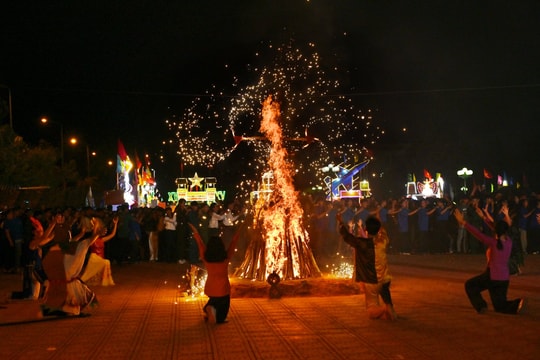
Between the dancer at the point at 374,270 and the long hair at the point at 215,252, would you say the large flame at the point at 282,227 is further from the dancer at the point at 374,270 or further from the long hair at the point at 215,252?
the dancer at the point at 374,270

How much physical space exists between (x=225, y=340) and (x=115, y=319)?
2824mm

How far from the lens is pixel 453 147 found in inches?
2464

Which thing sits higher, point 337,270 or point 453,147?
point 453,147

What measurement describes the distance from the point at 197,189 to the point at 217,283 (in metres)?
39.6

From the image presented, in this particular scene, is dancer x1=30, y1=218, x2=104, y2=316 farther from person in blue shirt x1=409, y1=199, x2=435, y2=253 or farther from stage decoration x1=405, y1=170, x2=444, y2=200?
stage decoration x1=405, y1=170, x2=444, y2=200

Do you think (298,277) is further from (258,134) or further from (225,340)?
(225,340)

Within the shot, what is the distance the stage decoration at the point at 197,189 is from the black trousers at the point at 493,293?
38304 mm

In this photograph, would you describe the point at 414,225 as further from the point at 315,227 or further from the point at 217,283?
the point at 217,283

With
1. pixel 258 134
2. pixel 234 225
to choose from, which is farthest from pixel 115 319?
pixel 234 225

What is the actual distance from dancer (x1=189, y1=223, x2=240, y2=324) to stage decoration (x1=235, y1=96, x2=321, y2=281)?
3.56 metres

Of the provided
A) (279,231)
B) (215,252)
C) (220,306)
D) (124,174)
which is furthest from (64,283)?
(124,174)

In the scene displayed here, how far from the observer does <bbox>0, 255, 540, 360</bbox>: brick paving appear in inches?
348

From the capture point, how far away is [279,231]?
15.5 m

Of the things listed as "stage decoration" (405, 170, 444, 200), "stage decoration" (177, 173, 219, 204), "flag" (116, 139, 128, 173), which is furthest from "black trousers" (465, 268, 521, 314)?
"stage decoration" (405, 170, 444, 200)
